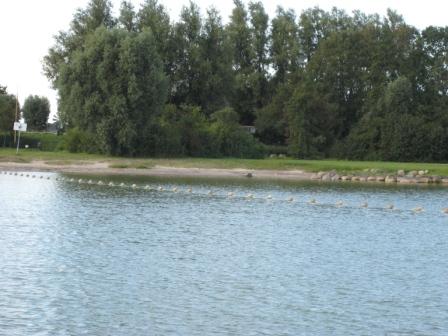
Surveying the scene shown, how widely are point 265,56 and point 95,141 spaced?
44084 millimetres

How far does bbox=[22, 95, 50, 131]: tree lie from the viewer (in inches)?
4692

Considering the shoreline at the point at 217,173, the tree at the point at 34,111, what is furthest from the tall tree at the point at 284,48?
the shoreline at the point at 217,173

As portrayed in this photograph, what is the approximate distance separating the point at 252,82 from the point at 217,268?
3567 inches

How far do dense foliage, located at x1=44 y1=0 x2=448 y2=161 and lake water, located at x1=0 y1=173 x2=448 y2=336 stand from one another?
105 feet

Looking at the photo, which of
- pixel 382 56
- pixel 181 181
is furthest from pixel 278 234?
pixel 382 56

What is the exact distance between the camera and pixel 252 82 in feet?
379

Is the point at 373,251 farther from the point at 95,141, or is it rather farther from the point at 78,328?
the point at 95,141

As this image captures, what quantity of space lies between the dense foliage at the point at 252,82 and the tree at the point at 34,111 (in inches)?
815

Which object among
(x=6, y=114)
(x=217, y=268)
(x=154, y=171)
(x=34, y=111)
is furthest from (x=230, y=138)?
(x=217, y=268)

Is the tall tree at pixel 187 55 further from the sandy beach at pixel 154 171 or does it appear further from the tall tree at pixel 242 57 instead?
the sandy beach at pixel 154 171

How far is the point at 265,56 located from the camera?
119 meters

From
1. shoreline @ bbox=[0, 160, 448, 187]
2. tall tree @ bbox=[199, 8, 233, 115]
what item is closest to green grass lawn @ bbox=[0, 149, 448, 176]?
shoreline @ bbox=[0, 160, 448, 187]

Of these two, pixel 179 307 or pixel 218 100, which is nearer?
pixel 179 307

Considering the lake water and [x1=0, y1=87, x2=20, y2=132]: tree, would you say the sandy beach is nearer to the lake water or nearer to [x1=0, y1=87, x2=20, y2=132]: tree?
[x1=0, y1=87, x2=20, y2=132]: tree
